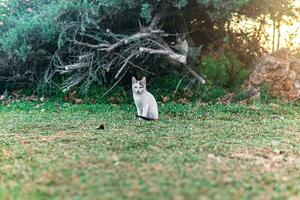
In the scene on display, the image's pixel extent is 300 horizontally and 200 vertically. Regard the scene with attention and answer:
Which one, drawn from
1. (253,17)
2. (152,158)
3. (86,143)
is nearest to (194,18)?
(253,17)

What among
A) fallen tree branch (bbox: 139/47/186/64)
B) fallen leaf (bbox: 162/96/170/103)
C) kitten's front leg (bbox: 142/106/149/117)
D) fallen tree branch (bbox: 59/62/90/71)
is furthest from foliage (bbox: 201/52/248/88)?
kitten's front leg (bbox: 142/106/149/117)

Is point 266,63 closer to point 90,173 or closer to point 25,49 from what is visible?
point 25,49

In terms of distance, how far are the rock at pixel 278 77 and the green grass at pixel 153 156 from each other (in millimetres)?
1423

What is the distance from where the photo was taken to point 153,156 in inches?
159

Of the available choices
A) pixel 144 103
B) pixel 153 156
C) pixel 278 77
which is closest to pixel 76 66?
pixel 144 103

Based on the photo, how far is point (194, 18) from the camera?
1077cm

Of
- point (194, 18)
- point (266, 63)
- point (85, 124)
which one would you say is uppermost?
point (194, 18)

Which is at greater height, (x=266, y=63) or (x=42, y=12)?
(x=42, y=12)

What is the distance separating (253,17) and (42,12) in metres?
4.39

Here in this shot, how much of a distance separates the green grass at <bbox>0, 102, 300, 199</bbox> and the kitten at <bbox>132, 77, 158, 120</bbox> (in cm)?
23

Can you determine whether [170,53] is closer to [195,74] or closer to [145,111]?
[195,74]

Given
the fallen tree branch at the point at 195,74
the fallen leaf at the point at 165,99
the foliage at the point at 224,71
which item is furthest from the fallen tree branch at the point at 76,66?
the foliage at the point at 224,71

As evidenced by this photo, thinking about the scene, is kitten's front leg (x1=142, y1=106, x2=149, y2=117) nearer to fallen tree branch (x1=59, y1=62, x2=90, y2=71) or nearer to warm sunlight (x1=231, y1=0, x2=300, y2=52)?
fallen tree branch (x1=59, y1=62, x2=90, y2=71)

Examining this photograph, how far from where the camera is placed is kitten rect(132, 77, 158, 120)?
7314mm
